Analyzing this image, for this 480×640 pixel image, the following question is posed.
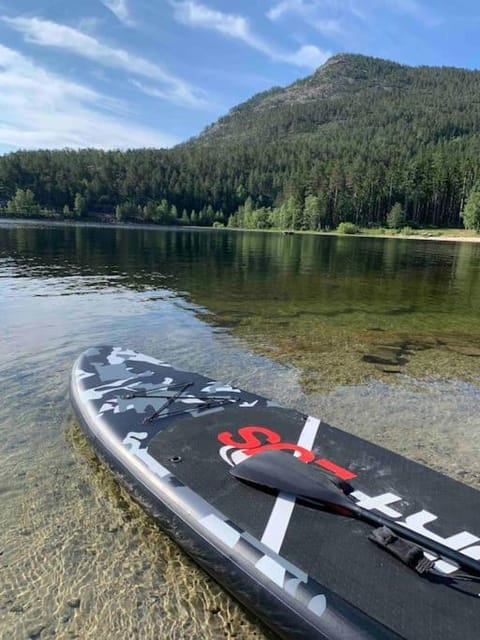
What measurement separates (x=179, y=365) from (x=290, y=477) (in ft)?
23.0

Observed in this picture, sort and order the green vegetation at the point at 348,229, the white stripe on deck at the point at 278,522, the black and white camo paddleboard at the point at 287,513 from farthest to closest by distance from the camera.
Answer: the green vegetation at the point at 348,229 → the white stripe on deck at the point at 278,522 → the black and white camo paddleboard at the point at 287,513

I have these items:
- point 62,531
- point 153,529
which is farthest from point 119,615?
point 62,531

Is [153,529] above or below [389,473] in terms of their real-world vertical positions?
below

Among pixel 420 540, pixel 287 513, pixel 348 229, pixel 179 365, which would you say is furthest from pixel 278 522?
pixel 348 229

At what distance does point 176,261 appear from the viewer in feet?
129

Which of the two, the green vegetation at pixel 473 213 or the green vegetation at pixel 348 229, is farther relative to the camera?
the green vegetation at pixel 348 229

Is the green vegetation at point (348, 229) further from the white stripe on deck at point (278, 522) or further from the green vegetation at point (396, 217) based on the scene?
the white stripe on deck at point (278, 522)

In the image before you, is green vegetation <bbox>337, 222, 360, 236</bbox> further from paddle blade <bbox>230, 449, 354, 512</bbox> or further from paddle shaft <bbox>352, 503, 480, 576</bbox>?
paddle shaft <bbox>352, 503, 480, 576</bbox>

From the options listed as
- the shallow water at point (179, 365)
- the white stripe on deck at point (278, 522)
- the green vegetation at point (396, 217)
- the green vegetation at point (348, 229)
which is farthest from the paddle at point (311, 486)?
the green vegetation at point (396, 217)

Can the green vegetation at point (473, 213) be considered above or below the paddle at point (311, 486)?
above

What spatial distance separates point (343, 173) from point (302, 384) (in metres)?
140

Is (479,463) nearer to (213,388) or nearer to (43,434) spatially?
(213,388)

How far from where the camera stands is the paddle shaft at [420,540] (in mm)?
3705

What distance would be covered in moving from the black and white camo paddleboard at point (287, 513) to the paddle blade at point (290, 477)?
0.34ft
